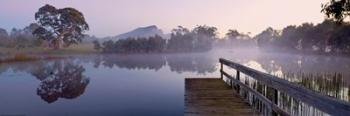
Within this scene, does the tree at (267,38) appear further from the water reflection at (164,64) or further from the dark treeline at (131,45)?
the water reflection at (164,64)

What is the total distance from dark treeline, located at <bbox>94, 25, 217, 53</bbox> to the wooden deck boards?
58013 millimetres

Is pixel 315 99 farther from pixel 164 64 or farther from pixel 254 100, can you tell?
pixel 164 64

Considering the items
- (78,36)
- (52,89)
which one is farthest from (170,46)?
(52,89)

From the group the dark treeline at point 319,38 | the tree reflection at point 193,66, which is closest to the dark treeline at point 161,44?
the dark treeline at point 319,38

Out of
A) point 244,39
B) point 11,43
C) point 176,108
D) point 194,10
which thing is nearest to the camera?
point 176,108

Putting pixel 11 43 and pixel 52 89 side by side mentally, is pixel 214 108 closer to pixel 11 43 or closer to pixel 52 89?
pixel 52 89

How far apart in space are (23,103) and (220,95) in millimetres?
7749

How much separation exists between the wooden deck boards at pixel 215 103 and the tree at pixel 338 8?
27.9 ft

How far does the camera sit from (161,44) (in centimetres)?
7150

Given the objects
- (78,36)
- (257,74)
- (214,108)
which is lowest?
(214,108)

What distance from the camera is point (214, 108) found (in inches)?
227

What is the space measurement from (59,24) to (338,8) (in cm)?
6043

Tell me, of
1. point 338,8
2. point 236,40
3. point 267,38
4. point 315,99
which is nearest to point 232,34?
point 236,40

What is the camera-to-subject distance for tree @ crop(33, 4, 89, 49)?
62.3 m
